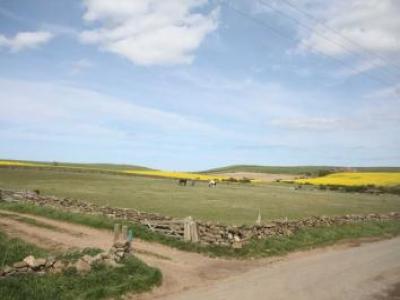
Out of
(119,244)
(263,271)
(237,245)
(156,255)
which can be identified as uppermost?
(119,244)

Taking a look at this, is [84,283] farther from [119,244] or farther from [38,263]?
[119,244]

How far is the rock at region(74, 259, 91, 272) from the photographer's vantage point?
14194mm

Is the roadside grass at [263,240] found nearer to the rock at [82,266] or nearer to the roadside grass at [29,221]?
the roadside grass at [29,221]

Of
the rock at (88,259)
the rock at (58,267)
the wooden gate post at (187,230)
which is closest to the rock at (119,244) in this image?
the rock at (88,259)

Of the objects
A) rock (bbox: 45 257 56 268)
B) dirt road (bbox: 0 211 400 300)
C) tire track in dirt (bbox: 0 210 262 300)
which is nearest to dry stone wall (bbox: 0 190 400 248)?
tire track in dirt (bbox: 0 210 262 300)

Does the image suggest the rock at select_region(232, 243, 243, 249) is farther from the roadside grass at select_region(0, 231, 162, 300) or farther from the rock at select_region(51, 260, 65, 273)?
the rock at select_region(51, 260, 65, 273)

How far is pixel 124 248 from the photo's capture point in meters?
16.8

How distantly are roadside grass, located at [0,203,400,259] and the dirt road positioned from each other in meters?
0.79

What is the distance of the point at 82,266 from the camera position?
14.3 m

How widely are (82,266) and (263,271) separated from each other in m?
7.11

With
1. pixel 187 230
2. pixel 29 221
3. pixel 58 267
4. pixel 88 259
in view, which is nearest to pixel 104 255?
pixel 88 259

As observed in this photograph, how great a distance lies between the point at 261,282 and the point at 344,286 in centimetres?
267

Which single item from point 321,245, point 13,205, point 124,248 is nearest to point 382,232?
point 321,245

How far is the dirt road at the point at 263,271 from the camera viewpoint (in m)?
14.5
